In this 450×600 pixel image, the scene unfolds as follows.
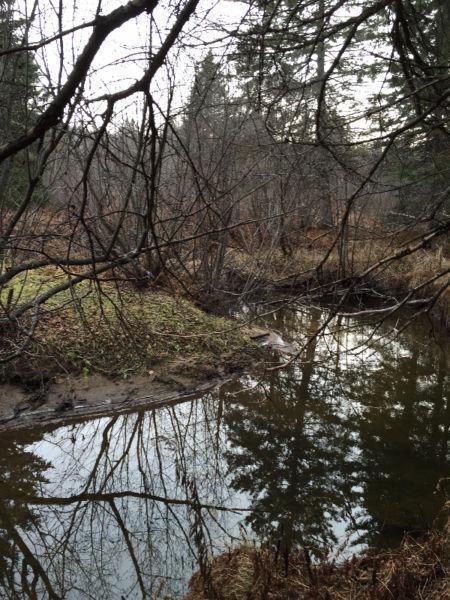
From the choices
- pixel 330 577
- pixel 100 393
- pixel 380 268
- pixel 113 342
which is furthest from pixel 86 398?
pixel 380 268

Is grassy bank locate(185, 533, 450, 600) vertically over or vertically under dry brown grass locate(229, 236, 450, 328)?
under

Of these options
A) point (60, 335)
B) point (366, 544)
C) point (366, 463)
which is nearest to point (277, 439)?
point (366, 463)

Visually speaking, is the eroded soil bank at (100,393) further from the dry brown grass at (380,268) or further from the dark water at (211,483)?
the dry brown grass at (380,268)

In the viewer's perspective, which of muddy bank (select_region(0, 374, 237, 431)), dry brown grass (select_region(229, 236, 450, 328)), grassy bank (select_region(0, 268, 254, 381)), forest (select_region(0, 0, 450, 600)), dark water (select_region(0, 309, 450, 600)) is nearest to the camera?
forest (select_region(0, 0, 450, 600))

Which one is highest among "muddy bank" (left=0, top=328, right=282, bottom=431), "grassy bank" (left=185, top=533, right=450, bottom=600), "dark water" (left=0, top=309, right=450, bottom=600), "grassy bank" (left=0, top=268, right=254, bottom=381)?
"grassy bank" (left=0, top=268, right=254, bottom=381)

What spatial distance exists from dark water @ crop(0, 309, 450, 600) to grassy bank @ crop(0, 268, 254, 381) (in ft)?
2.77

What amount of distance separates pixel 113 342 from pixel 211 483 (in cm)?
300

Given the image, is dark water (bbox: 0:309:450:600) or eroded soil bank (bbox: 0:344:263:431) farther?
eroded soil bank (bbox: 0:344:263:431)

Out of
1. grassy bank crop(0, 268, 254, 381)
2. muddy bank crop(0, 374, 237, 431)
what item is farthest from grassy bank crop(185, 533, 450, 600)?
muddy bank crop(0, 374, 237, 431)

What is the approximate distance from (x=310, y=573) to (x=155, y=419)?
11.4 ft

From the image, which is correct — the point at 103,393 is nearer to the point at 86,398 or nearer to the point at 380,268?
the point at 86,398

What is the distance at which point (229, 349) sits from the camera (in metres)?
8.03

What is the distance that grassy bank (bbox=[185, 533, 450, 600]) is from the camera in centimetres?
284

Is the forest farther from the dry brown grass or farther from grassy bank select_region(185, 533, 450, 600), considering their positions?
the dry brown grass
